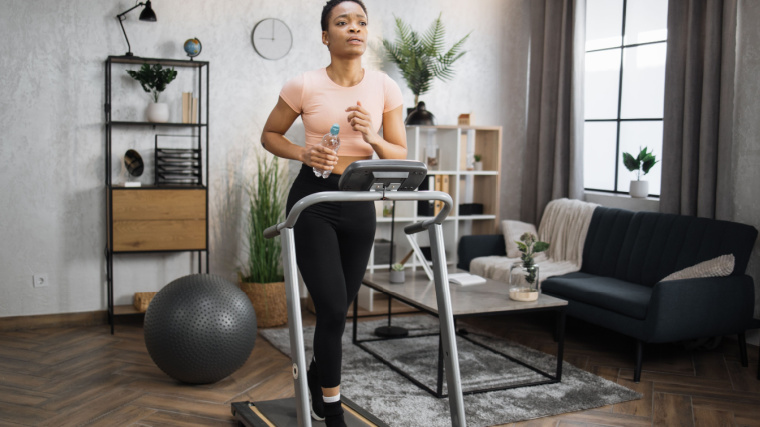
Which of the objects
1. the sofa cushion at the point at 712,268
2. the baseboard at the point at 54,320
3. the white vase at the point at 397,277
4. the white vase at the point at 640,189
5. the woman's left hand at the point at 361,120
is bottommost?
the baseboard at the point at 54,320

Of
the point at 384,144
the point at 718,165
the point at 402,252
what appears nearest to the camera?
the point at 384,144

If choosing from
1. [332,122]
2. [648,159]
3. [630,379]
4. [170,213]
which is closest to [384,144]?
[332,122]

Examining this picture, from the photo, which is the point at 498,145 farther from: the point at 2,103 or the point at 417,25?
the point at 2,103

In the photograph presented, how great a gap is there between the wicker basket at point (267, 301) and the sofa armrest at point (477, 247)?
140 cm

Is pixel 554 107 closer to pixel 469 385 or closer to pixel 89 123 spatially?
pixel 469 385

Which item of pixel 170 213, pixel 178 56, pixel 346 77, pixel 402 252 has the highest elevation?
pixel 178 56

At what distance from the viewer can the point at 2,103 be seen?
4.52 metres

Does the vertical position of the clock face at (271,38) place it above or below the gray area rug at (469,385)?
above

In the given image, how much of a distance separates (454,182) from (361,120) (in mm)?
3407

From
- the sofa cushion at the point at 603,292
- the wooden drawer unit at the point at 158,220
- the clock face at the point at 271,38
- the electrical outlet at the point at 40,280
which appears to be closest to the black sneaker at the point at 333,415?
the sofa cushion at the point at 603,292

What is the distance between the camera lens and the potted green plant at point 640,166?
4.78 m

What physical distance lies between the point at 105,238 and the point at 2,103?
107 centimetres

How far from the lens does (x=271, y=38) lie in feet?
16.8

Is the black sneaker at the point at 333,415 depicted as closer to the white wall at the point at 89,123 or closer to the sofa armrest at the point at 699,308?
the sofa armrest at the point at 699,308
